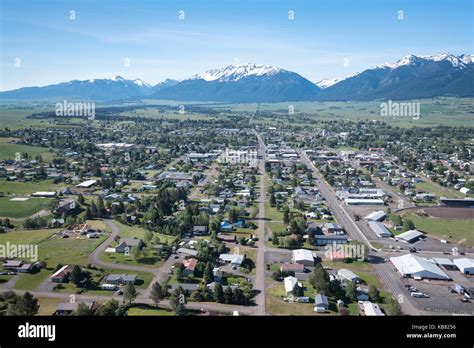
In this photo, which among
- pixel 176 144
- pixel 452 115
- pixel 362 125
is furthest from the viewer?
pixel 452 115

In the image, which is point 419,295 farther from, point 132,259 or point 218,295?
point 132,259

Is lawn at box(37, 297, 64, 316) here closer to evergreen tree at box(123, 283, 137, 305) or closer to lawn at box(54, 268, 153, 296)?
lawn at box(54, 268, 153, 296)

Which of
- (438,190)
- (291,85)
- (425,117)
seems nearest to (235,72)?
(291,85)

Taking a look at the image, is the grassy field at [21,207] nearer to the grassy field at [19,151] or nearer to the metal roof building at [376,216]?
the grassy field at [19,151]

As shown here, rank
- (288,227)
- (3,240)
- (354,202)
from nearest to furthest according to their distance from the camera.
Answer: (3,240), (288,227), (354,202)

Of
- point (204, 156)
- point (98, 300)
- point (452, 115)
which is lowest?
point (98, 300)
